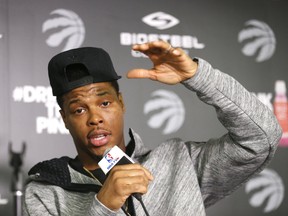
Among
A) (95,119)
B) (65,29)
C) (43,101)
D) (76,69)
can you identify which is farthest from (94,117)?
(65,29)

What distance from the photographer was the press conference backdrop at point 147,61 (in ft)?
10.0

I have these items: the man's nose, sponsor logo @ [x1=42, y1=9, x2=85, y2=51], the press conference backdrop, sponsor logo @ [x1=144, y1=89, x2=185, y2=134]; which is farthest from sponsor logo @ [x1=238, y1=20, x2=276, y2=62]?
the man's nose

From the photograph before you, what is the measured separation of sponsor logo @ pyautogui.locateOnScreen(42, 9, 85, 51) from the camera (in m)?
3.13

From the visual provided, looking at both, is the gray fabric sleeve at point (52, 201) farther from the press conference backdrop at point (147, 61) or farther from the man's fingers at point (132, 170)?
the press conference backdrop at point (147, 61)

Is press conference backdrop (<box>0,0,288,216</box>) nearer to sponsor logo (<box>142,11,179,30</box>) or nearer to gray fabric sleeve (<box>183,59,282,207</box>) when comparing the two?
sponsor logo (<box>142,11,179,30</box>)

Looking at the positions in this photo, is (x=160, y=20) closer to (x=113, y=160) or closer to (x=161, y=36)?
(x=161, y=36)

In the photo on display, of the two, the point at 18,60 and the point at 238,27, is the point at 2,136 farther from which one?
the point at 238,27

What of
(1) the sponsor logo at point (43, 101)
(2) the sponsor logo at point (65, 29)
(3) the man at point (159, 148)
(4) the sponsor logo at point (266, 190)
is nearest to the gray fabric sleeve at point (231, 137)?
(3) the man at point (159, 148)

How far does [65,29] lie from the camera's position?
3148mm

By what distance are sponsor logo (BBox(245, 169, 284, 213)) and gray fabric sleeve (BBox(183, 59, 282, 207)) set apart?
177 centimetres

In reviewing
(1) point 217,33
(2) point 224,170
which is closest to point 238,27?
(1) point 217,33

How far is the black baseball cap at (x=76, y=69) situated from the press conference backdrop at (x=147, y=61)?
154cm

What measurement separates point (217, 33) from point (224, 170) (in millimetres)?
1960

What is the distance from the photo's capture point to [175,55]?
1.32 m
